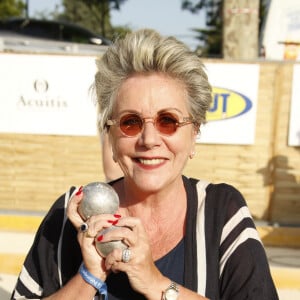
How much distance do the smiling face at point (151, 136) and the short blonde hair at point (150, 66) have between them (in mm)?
30

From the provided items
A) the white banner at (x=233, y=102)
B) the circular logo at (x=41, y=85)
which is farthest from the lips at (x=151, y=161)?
the circular logo at (x=41, y=85)

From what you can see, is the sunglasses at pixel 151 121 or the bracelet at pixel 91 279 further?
the sunglasses at pixel 151 121

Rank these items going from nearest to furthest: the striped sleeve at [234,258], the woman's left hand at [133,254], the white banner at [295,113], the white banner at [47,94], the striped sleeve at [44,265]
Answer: the woman's left hand at [133,254]
the striped sleeve at [234,258]
the striped sleeve at [44,265]
the white banner at [295,113]
the white banner at [47,94]

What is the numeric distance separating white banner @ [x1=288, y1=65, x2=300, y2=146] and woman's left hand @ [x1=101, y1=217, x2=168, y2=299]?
5627mm

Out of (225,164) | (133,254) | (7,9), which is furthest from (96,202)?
(7,9)

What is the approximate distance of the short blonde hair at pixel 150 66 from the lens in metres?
1.95

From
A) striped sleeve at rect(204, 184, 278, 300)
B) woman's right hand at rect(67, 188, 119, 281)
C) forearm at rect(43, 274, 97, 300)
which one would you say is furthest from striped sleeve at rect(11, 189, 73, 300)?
striped sleeve at rect(204, 184, 278, 300)

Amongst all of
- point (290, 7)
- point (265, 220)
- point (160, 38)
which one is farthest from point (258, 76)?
point (160, 38)

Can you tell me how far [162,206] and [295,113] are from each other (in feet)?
17.2

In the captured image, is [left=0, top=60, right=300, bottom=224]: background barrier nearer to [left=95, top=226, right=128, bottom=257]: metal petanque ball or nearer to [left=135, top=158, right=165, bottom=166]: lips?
[left=135, top=158, right=165, bottom=166]: lips

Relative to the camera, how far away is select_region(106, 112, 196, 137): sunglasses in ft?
6.39

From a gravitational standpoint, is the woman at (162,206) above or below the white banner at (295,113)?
above

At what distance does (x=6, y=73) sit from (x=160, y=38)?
5.69m

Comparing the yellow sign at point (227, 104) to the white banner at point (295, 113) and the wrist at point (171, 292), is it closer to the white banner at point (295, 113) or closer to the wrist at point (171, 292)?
the white banner at point (295, 113)
